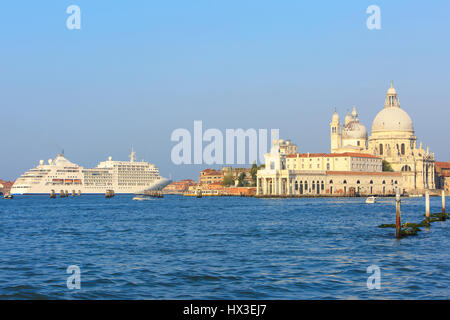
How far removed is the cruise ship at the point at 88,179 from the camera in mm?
99250

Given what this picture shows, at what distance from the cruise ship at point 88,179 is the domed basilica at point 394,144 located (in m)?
31.2

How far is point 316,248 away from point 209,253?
336 centimetres

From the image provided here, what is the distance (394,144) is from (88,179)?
49700 millimetres

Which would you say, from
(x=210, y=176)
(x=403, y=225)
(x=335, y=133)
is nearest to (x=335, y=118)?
(x=335, y=133)

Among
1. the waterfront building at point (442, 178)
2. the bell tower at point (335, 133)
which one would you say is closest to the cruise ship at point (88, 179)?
the bell tower at point (335, 133)

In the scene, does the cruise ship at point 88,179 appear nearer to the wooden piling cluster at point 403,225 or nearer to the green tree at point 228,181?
the green tree at point 228,181

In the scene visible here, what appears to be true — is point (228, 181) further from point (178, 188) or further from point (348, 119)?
point (178, 188)

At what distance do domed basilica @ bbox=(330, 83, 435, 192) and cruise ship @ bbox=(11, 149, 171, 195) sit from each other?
31.2 metres

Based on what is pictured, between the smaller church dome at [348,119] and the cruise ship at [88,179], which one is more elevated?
the smaller church dome at [348,119]

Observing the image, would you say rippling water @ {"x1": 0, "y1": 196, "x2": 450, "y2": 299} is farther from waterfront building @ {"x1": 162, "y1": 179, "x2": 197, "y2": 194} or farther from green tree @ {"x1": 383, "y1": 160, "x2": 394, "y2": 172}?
waterfront building @ {"x1": 162, "y1": 179, "x2": 197, "y2": 194}

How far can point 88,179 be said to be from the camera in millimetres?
101375

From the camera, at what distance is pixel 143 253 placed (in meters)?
17.1
